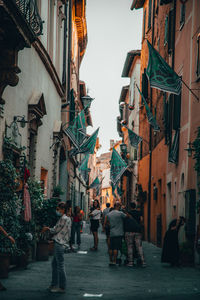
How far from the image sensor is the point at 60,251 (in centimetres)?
1050

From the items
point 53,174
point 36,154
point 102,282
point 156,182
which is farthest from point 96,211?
point 102,282

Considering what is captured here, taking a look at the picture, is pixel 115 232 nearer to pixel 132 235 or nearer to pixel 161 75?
pixel 132 235

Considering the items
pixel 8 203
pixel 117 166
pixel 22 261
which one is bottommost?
pixel 22 261

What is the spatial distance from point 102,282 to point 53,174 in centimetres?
1159

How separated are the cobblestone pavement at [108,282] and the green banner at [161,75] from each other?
459 centimetres

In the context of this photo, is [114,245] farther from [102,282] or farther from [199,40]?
[199,40]

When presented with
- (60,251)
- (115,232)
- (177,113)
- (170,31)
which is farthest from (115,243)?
(170,31)

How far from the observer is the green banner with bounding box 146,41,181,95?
15.4m

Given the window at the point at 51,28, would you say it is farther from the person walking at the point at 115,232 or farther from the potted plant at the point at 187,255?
the potted plant at the point at 187,255

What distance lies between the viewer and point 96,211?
72.1 feet

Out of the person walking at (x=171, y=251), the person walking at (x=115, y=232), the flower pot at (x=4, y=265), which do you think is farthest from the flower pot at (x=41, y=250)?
the flower pot at (x=4, y=265)

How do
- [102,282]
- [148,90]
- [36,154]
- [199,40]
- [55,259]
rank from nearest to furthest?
[55,259] → [102,282] → [199,40] → [36,154] → [148,90]

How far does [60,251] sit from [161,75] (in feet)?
21.6

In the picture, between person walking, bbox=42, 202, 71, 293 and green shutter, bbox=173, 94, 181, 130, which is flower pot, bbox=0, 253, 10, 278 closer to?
person walking, bbox=42, 202, 71, 293
